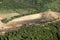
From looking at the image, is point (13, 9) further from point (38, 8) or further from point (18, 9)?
point (38, 8)

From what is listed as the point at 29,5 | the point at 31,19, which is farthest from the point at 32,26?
the point at 29,5

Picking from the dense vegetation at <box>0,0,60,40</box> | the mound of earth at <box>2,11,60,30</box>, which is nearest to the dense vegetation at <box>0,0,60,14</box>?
the dense vegetation at <box>0,0,60,40</box>

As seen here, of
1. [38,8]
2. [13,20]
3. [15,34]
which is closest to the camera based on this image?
[15,34]

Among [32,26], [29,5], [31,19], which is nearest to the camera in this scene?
[32,26]

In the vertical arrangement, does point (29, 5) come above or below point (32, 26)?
above

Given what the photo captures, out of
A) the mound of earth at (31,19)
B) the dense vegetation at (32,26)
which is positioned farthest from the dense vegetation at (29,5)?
the mound of earth at (31,19)

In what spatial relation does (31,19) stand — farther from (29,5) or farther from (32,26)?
(29,5)

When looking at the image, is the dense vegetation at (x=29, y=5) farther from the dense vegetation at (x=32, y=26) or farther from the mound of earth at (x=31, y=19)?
the mound of earth at (x=31, y=19)

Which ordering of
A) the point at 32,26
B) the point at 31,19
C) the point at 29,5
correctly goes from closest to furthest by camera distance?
the point at 32,26 → the point at 31,19 → the point at 29,5

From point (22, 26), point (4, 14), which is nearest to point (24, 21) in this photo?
point (22, 26)
